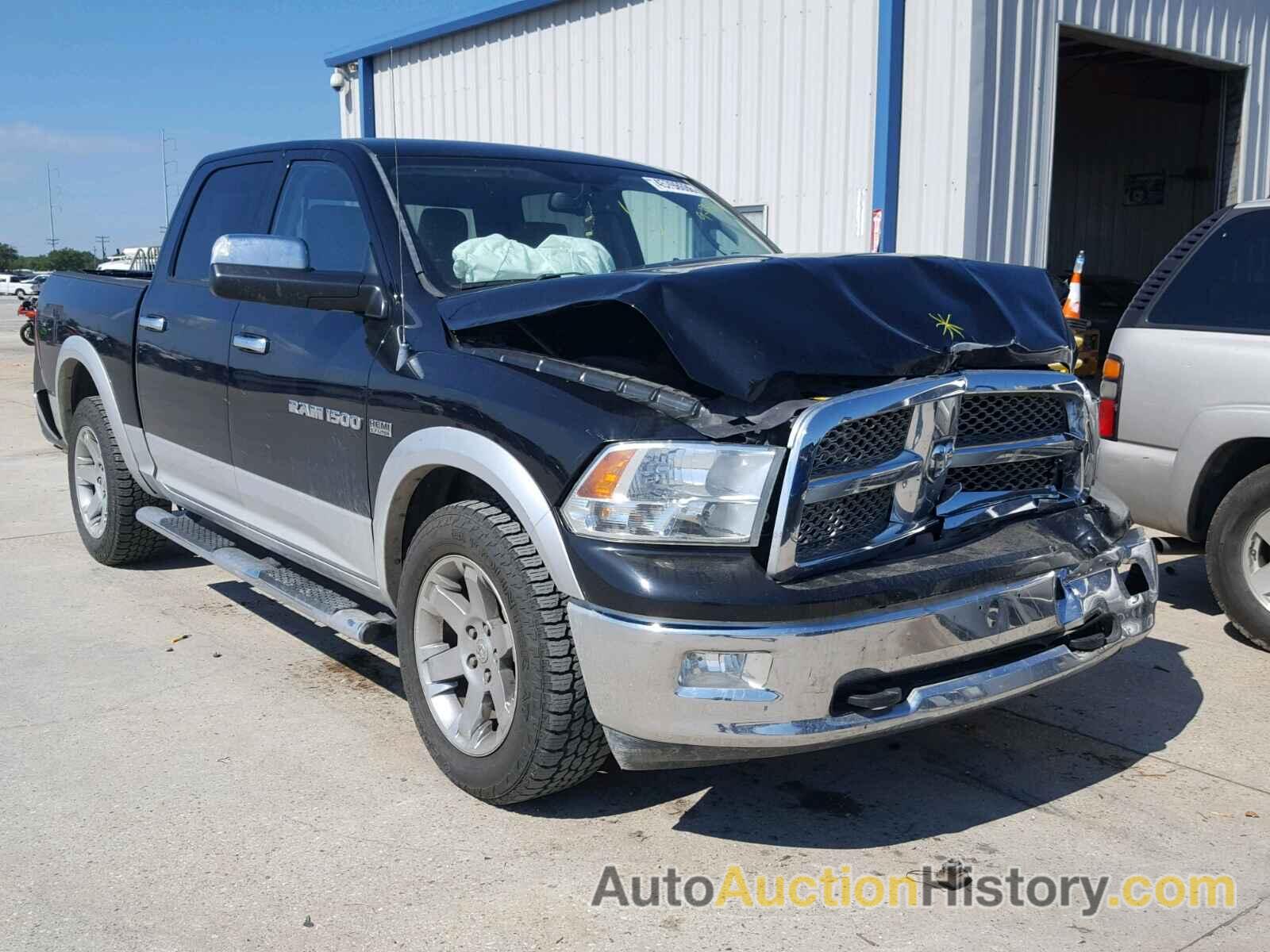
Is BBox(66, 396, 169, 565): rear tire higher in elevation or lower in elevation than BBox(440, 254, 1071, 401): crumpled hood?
lower

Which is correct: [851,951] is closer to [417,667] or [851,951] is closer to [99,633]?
[417,667]

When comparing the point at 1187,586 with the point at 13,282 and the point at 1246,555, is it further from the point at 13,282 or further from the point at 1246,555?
Answer: the point at 13,282

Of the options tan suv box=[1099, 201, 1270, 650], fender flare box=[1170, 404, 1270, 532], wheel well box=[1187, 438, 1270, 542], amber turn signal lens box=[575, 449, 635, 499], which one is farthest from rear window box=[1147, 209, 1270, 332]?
amber turn signal lens box=[575, 449, 635, 499]

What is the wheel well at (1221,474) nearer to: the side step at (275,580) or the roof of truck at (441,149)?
the roof of truck at (441,149)

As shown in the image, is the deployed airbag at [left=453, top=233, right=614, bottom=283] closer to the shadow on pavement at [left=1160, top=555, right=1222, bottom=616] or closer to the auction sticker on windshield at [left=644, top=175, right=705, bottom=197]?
the auction sticker on windshield at [left=644, top=175, right=705, bottom=197]

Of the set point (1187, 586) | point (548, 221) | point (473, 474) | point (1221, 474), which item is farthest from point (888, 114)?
point (473, 474)

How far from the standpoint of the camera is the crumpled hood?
2949 mm

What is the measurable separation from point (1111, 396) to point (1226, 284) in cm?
64

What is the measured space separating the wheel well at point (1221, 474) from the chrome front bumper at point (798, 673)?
214 centimetres

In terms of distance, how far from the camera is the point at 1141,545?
3.58 meters

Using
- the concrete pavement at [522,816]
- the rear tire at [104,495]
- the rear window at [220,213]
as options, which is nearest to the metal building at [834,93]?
the rear window at [220,213]

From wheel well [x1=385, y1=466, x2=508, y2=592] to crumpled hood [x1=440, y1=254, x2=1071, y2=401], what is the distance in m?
0.44

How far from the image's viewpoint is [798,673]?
2.78 m

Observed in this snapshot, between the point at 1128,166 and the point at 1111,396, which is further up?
the point at 1128,166
